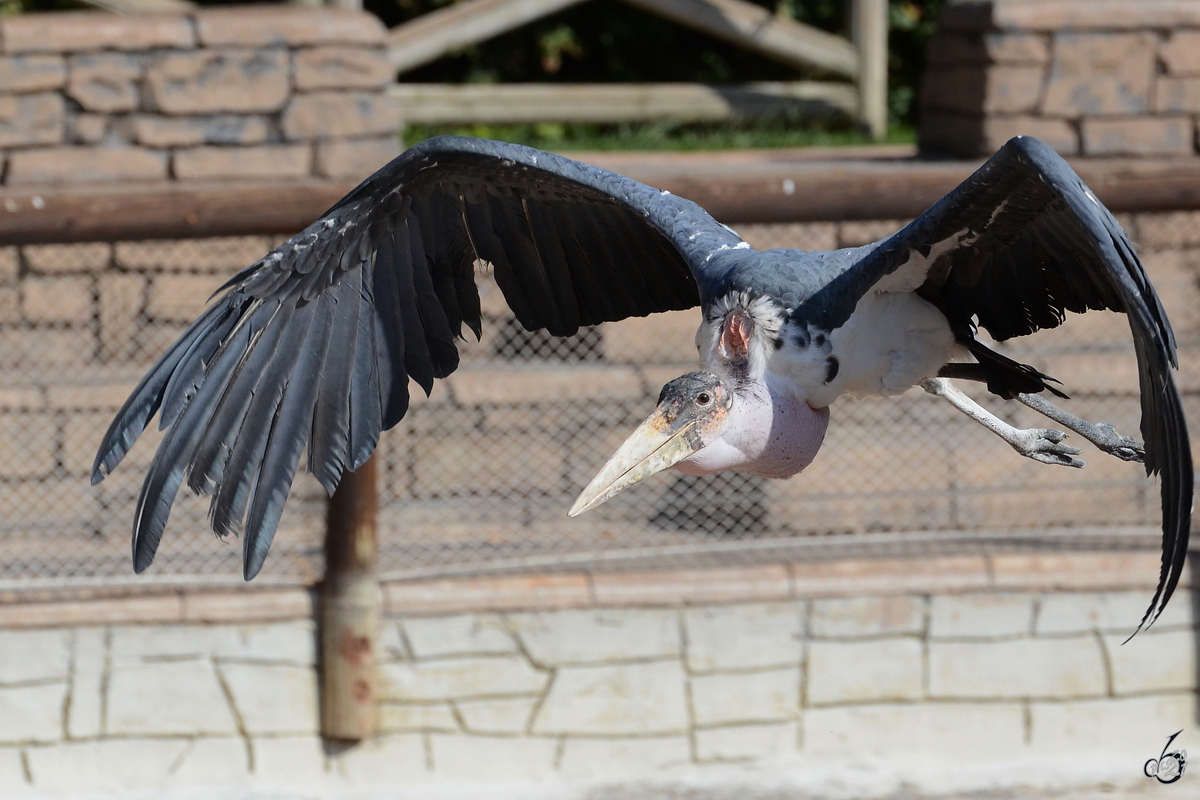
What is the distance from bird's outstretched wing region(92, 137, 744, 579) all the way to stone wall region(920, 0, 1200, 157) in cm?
→ 214

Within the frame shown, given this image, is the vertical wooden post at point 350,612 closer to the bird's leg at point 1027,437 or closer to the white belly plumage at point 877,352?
the bird's leg at point 1027,437

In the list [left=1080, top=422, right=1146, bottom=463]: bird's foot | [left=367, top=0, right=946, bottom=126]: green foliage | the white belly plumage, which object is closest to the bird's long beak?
the white belly plumage

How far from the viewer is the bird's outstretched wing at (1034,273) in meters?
1.96

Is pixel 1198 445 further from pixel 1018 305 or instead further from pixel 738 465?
pixel 738 465

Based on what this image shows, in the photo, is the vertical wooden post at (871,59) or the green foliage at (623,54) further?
the green foliage at (623,54)

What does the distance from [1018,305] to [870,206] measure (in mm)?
1286

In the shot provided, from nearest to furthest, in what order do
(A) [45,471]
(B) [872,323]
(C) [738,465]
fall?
(C) [738,465]
(B) [872,323]
(A) [45,471]

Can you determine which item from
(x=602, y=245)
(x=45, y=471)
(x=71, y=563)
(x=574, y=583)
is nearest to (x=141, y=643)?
(x=71, y=563)

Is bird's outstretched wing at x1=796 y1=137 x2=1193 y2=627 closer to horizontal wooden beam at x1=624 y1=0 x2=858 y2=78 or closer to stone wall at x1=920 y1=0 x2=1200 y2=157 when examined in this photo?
stone wall at x1=920 y1=0 x2=1200 y2=157

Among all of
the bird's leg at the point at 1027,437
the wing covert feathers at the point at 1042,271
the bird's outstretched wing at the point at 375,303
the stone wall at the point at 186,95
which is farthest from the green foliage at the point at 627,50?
the wing covert feathers at the point at 1042,271

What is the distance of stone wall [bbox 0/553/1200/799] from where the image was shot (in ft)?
13.3

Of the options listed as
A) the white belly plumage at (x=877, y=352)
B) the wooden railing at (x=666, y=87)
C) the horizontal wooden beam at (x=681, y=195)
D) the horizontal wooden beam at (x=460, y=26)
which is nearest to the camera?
the white belly plumage at (x=877, y=352)

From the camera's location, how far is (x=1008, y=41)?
15.1 ft

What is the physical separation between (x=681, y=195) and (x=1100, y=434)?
1.33 m
